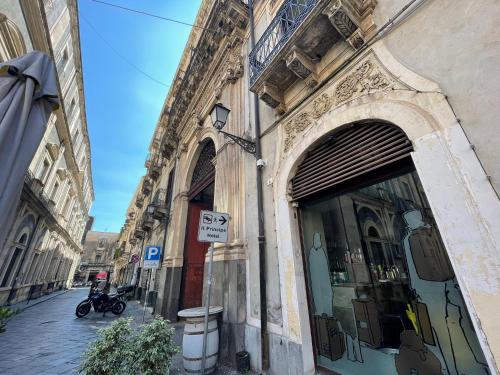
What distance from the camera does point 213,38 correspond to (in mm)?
7211

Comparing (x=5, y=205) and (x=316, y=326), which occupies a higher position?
(x=5, y=205)

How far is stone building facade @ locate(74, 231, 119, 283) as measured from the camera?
162ft

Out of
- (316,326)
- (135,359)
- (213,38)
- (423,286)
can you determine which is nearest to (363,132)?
(423,286)

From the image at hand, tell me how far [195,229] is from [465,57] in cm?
803

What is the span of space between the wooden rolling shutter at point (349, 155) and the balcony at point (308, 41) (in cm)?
115

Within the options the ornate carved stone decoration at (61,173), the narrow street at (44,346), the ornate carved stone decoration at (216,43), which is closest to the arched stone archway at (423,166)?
the narrow street at (44,346)

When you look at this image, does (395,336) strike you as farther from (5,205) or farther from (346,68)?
(5,205)

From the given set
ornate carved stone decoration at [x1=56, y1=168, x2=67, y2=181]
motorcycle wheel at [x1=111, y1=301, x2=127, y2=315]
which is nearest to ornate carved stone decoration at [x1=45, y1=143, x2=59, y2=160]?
ornate carved stone decoration at [x1=56, y1=168, x2=67, y2=181]

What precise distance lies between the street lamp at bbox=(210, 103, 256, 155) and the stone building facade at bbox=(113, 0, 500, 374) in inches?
8.5

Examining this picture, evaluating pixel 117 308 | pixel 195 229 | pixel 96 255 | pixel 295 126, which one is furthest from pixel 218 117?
pixel 96 255

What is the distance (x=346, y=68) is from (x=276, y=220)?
8.25 feet

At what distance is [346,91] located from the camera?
10.1 ft

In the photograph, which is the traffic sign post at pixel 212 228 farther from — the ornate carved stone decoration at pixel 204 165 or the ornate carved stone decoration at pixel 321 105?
the ornate carved stone decoration at pixel 204 165

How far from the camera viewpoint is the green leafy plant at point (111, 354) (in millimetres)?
2557
